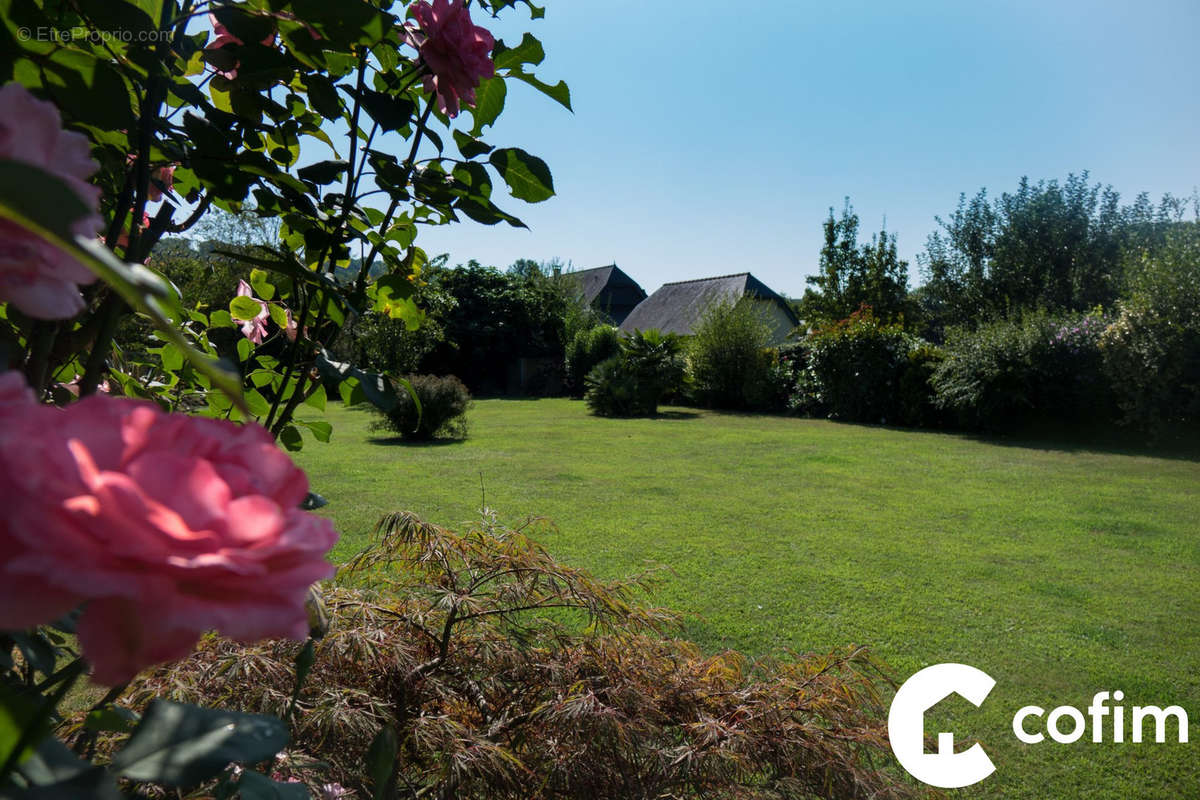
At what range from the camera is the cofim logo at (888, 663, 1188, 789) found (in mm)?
2748

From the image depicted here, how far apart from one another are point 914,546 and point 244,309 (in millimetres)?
5507

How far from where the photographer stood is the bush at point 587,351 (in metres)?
21.8

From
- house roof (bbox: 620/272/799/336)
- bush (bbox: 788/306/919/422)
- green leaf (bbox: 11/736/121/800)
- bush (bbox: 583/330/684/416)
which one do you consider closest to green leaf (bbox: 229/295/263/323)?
green leaf (bbox: 11/736/121/800)

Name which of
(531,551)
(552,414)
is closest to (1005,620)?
(531,551)

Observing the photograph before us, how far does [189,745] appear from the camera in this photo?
1.32 feet

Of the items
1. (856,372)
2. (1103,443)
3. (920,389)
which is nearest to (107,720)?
(1103,443)

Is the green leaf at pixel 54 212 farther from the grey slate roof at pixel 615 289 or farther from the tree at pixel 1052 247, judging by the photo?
the grey slate roof at pixel 615 289

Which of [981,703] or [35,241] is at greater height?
[35,241]

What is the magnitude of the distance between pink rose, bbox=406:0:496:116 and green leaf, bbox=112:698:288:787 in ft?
2.34

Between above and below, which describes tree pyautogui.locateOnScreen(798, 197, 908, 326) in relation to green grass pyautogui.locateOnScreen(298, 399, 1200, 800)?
above

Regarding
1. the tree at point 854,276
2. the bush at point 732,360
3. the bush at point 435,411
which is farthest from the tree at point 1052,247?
the bush at point 435,411

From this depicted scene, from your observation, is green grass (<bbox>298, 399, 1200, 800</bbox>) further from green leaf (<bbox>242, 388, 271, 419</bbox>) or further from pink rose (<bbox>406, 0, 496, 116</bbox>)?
pink rose (<bbox>406, 0, 496, 116</bbox>)

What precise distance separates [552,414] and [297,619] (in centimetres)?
1623

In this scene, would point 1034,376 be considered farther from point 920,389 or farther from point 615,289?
point 615,289
